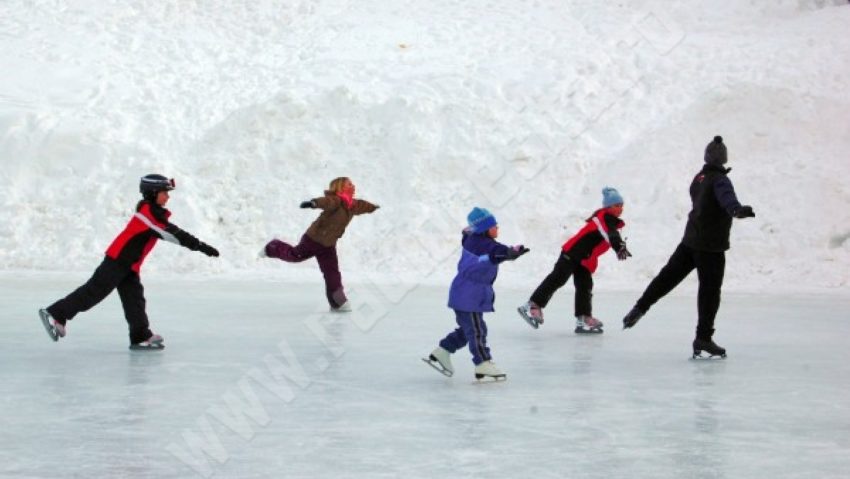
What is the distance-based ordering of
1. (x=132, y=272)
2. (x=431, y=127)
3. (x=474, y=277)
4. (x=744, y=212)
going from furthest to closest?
(x=431, y=127)
(x=132, y=272)
(x=744, y=212)
(x=474, y=277)

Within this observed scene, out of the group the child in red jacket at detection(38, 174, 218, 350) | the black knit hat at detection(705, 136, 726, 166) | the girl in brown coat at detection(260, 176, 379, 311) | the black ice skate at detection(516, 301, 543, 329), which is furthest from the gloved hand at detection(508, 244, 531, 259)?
the girl in brown coat at detection(260, 176, 379, 311)

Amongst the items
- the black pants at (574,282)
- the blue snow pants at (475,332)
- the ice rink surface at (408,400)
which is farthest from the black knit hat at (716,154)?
the blue snow pants at (475,332)

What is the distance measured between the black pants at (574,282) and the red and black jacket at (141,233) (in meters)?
3.30

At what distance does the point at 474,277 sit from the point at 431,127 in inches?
552

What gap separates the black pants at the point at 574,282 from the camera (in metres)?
11.2

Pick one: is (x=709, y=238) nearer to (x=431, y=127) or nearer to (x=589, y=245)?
(x=589, y=245)

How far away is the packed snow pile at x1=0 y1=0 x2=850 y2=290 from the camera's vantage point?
19.0 meters

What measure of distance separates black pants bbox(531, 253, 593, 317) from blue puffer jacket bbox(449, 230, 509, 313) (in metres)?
3.25

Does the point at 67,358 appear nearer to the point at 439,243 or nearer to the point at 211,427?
the point at 211,427

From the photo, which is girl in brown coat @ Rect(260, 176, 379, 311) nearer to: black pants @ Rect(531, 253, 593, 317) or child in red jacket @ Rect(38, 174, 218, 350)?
black pants @ Rect(531, 253, 593, 317)

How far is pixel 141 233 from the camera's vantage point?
9.67m

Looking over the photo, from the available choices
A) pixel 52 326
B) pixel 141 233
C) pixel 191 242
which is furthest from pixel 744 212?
pixel 52 326

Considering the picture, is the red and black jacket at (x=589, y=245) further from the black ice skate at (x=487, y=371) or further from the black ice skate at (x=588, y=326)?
the black ice skate at (x=487, y=371)

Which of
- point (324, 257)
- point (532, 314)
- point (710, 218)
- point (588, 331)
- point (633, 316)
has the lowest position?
point (588, 331)
